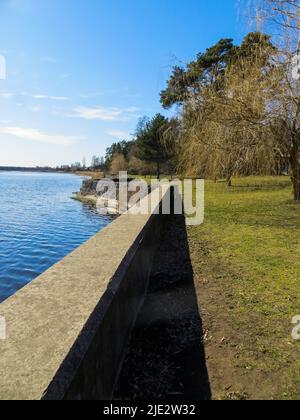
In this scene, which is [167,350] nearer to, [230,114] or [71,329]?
[71,329]

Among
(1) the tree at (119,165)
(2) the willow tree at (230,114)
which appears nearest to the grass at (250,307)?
(2) the willow tree at (230,114)

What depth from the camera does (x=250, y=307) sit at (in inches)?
157

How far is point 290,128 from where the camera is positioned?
10.7m

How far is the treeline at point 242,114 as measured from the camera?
989cm

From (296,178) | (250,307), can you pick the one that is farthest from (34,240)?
(250,307)

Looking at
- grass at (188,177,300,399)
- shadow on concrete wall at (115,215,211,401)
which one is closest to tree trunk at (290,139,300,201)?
grass at (188,177,300,399)

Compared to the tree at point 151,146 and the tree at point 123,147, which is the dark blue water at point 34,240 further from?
the tree at point 123,147

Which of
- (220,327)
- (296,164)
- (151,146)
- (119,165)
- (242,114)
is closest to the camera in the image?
(220,327)

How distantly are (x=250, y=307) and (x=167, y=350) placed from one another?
1270 mm

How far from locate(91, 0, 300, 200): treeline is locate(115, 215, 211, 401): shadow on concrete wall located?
6.53 metres

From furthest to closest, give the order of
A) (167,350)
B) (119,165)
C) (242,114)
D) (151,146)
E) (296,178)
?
(119,165) → (151,146) → (296,178) → (242,114) → (167,350)

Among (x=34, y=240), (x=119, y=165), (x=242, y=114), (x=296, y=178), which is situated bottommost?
(x=34, y=240)
